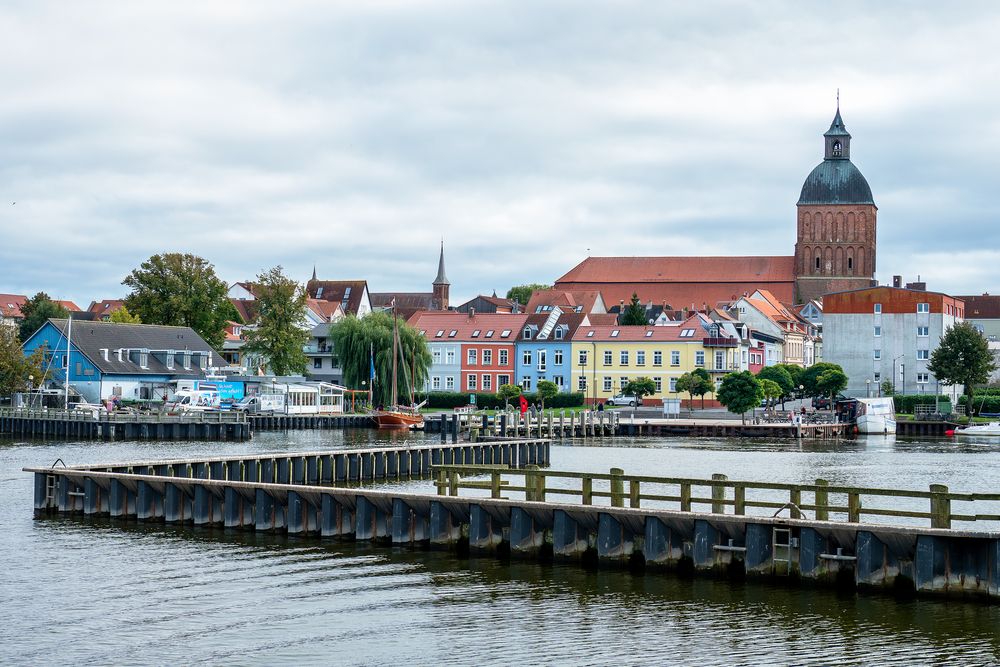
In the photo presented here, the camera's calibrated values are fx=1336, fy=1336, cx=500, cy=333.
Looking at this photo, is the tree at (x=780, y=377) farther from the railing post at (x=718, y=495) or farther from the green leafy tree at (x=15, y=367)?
the railing post at (x=718, y=495)

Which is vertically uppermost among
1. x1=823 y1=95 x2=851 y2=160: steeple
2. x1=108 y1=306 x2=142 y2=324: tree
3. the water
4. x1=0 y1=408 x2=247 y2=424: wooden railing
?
x1=823 y1=95 x2=851 y2=160: steeple

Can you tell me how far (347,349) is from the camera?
100188 mm

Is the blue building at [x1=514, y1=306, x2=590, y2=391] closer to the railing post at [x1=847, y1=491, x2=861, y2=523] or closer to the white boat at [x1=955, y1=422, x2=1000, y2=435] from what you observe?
the white boat at [x1=955, y1=422, x2=1000, y2=435]

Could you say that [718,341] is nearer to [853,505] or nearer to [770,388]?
[770,388]

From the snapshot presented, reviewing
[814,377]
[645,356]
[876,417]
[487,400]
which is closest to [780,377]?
[814,377]

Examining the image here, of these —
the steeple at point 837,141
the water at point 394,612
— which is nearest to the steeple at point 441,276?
the steeple at point 837,141

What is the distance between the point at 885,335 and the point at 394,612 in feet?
346

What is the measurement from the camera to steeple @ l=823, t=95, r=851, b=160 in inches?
6634

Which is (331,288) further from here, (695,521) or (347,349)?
(695,521)

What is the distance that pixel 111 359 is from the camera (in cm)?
9375

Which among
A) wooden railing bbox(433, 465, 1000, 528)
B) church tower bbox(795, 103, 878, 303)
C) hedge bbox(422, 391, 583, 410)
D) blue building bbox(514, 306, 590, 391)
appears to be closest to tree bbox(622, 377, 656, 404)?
hedge bbox(422, 391, 583, 410)

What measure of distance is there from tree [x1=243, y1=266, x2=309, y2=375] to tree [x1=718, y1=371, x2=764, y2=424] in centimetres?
3566

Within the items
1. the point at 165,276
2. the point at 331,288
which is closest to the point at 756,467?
the point at 165,276

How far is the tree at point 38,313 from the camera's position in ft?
416
